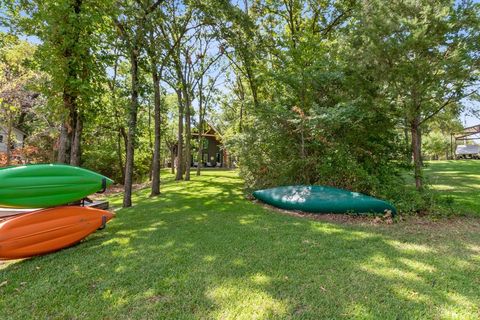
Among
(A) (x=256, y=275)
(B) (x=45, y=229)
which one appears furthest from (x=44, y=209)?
(A) (x=256, y=275)

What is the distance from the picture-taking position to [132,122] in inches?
278

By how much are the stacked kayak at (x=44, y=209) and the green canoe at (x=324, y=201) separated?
4403 mm

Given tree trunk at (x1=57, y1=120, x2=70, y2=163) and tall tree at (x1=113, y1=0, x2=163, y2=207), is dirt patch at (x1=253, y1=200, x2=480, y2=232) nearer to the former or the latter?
tall tree at (x1=113, y1=0, x2=163, y2=207)

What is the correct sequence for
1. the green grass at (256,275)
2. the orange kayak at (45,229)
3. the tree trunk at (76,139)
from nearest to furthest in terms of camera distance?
1. the green grass at (256,275)
2. the orange kayak at (45,229)
3. the tree trunk at (76,139)

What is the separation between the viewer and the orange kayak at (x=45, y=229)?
3414 millimetres

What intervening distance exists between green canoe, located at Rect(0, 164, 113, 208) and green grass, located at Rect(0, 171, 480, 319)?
0.84 meters

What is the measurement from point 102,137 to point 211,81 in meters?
8.58

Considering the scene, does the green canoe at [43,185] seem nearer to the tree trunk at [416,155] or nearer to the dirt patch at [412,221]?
the dirt patch at [412,221]

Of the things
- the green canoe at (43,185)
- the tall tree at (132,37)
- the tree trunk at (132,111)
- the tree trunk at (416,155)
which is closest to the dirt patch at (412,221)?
the tree trunk at (416,155)

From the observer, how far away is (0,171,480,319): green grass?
7.82 feet

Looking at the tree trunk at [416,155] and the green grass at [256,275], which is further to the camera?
the tree trunk at [416,155]

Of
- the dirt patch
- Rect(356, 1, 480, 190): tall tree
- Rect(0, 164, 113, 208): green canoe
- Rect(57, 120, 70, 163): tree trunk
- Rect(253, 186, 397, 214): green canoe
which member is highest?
Rect(356, 1, 480, 190): tall tree

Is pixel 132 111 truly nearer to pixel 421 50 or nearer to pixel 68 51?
pixel 68 51

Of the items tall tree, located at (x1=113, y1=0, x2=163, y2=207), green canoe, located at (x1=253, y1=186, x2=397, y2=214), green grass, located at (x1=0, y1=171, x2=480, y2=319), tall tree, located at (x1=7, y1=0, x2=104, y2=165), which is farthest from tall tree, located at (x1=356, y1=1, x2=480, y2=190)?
tall tree, located at (x1=7, y1=0, x2=104, y2=165)
